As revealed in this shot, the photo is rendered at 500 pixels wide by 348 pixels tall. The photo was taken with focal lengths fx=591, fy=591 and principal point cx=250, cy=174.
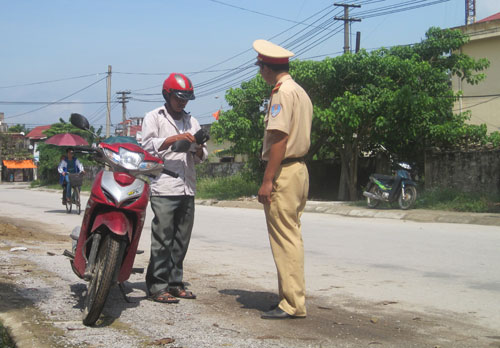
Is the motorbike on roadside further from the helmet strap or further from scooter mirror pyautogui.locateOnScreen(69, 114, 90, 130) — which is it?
the helmet strap

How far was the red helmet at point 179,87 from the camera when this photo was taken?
16.1 ft

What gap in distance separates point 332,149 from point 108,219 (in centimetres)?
1766

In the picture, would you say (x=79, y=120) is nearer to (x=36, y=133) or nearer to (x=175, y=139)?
(x=175, y=139)

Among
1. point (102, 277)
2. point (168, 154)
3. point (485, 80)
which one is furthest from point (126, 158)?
point (485, 80)

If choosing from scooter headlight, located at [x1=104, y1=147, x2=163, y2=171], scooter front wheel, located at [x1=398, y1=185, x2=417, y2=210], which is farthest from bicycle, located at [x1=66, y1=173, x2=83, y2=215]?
scooter headlight, located at [x1=104, y1=147, x2=163, y2=171]

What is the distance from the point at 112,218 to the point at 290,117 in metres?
1.45

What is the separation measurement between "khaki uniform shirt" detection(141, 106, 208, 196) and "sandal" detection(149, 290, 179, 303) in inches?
31.6

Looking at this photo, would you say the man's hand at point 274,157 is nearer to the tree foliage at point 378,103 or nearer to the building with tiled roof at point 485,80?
the tree foliage at point 378,103

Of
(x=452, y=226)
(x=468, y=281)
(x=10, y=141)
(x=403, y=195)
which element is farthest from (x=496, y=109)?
(x=10, y=141)

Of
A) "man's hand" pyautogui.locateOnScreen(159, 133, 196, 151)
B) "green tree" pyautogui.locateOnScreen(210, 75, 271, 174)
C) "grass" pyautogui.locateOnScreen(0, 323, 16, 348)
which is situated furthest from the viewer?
"green tree" pyautogui.locateOnScreen(210, 75, 271, 174)

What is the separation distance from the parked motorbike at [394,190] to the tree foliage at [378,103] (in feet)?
6.01

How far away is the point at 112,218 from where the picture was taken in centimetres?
417

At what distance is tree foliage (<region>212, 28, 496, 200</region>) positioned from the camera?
56.1 feet

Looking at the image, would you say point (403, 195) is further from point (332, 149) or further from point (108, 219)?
point (108, 219)
